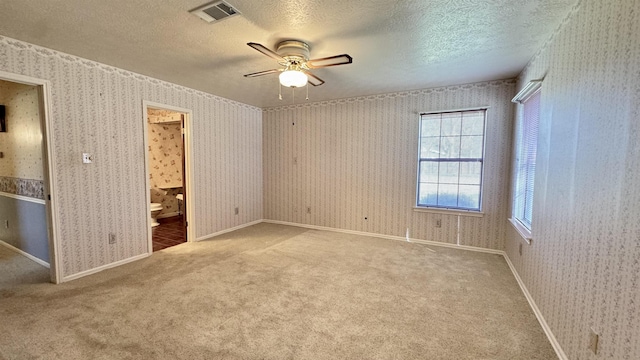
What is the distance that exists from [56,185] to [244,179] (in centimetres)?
281

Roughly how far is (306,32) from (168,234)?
4.24m

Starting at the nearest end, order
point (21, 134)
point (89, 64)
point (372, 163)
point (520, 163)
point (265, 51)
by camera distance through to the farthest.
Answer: point (265, 51), point (89, 64), point (520, 163), point (21, 134), point (372, 163)

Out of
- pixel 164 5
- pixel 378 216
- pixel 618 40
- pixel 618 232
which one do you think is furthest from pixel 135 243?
pixel 618 40

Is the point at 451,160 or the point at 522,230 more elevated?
the point at 451,160

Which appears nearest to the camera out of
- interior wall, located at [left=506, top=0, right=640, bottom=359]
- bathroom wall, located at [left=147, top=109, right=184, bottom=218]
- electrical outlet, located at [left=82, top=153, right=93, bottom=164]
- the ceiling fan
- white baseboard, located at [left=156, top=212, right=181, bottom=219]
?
interior wall, located at [left=506, top=0, right=640, bottom=359]

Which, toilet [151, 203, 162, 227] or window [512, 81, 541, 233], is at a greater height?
window [512, 81, 541, 233]

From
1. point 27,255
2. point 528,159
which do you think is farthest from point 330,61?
point 27,255

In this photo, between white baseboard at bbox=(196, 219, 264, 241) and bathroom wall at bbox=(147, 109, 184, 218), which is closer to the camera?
white baseboard at bbox=(196, 219, 264, 241)

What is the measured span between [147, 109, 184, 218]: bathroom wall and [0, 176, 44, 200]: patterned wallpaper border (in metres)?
2.18

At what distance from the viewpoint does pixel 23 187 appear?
3.42 m

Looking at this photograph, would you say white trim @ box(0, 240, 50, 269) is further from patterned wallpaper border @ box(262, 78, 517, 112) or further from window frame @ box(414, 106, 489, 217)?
window frame @ box(414, 106, 489, 217)

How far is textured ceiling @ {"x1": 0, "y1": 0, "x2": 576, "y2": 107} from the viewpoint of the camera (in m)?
1.92

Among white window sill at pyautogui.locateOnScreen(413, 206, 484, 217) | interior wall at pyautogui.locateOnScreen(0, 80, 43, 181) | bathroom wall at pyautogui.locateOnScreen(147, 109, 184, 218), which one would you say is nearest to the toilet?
bathroom wall at pyautogui.locateOnScreen(147, 109, 184, 218)

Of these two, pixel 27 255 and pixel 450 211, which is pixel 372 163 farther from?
pixel 27 255
